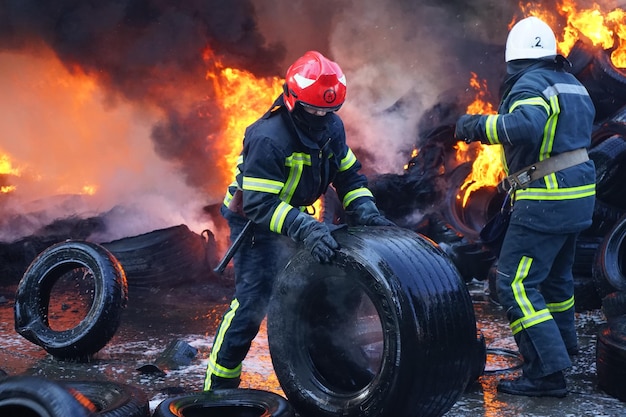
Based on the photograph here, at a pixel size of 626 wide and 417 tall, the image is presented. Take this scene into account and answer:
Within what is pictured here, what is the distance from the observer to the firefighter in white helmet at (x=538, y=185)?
4379mm

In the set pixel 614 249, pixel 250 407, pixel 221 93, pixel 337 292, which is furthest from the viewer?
pixel 221 93

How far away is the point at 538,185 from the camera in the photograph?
14.8ft

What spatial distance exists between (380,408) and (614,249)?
3694mm

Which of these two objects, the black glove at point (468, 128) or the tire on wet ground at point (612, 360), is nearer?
the tire on wet ground at point (612, 360)

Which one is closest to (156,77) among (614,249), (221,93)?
(221,93)

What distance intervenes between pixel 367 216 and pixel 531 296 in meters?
1.18

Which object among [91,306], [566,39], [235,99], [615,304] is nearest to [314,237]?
[91,306]

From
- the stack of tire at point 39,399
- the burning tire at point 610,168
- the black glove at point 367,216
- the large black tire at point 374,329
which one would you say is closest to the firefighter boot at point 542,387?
the large black tire at point 374,329

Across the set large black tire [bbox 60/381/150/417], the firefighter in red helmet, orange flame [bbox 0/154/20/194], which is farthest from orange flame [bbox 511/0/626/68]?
orange flame [bbox 0/154/20/194]

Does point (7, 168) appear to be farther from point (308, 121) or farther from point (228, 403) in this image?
point (228, 403)

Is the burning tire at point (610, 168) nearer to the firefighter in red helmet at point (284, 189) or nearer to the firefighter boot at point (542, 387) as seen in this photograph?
the firefighter boot at point (542, 387)

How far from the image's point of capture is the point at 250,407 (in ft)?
12.0

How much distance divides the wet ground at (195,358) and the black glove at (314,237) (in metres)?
1.25

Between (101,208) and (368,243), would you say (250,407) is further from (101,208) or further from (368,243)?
(101,208)
